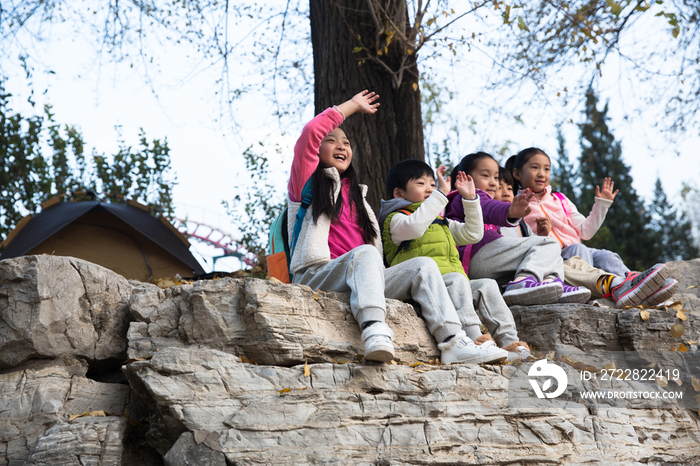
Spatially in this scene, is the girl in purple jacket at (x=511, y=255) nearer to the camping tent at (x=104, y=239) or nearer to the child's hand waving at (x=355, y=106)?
the child's hand waving at (x=355, y=106)

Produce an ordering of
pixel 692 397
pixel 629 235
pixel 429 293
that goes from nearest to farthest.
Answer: pixel 429 293, pixel 692 397, pixel 629 235

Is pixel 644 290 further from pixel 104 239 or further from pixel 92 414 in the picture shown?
pixel 104 239

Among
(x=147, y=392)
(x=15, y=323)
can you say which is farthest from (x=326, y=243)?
(x=15, y=323)

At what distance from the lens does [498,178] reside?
5059mm

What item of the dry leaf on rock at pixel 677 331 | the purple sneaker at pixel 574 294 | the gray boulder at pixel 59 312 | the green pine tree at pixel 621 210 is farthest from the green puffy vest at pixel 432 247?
the green pine tree at pixel 621 210

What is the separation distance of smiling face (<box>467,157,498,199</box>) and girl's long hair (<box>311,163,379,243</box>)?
1.12m

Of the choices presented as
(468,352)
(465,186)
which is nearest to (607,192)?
(465,186)

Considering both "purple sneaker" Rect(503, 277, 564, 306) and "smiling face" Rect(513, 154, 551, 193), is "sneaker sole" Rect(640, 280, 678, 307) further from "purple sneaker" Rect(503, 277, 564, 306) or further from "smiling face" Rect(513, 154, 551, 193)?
"smiling face" Rect(513, 154, 551, 193)

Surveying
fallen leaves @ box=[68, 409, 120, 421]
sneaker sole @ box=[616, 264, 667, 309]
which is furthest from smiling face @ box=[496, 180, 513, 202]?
fallen leaves @ box=[68, 409, 120, 421]

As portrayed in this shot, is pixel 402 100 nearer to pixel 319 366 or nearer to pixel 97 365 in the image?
pixel 319 366

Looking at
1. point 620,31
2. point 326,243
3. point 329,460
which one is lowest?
point 329,460

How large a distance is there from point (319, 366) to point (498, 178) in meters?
2.61

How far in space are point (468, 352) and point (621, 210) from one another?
2851 centimetres

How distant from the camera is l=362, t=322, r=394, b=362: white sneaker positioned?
310cm
